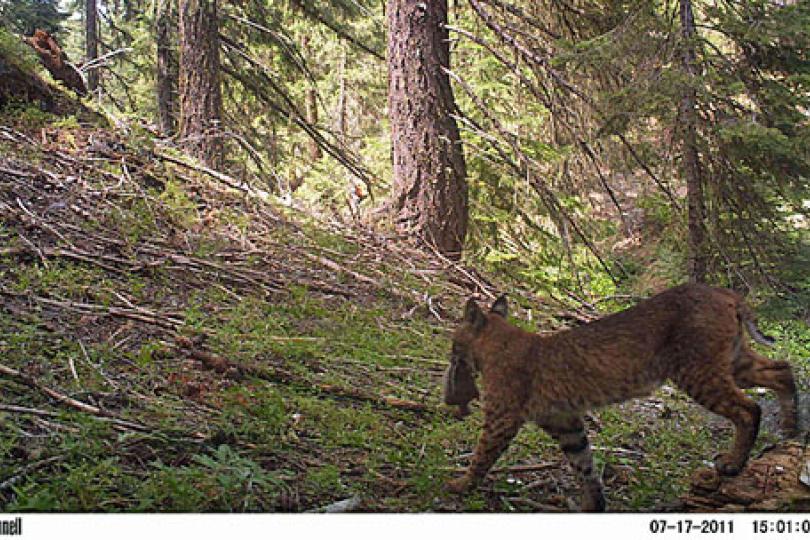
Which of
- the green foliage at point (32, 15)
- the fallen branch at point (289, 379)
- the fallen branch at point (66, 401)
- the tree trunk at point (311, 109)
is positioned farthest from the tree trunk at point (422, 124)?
the green foliage at point (32, 15)

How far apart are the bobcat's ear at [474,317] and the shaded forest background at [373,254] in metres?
0.66

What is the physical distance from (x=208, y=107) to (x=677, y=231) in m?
5.45

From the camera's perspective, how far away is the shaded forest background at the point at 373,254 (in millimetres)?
3102

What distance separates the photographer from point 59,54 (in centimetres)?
834

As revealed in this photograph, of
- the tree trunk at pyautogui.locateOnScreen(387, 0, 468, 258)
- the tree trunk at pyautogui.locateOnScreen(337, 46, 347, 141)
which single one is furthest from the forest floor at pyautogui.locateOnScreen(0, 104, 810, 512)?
the tree trunk at pyautogui.locateOnScreen(337, 46, 347, 141)

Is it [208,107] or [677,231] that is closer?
[677,231]

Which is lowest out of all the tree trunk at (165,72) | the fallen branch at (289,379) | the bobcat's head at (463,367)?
the fallen branch at (289,379)

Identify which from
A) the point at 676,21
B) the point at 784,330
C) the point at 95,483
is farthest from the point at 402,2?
the point at 95,483

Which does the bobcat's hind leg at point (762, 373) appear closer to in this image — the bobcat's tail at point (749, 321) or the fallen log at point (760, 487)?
the bobcat's tail at point (749, 321)

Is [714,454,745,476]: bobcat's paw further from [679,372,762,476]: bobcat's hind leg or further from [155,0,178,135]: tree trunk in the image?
[155,0,178,135]: tree trunk

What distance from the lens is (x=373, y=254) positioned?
6.83 metres

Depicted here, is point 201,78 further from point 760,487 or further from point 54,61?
point 760,487
